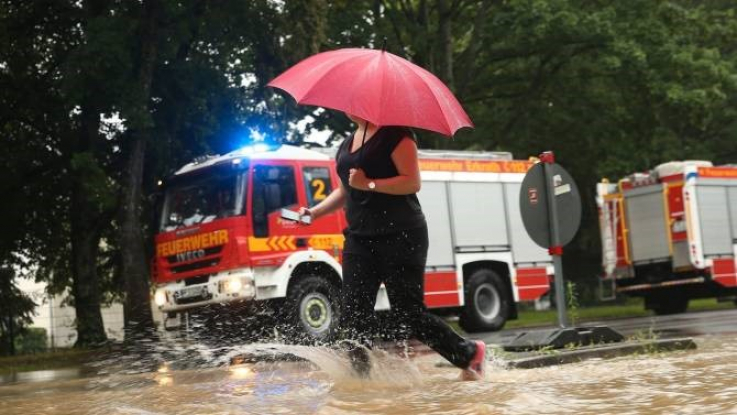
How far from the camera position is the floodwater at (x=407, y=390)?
5.42 metres

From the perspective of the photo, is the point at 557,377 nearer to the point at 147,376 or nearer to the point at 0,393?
the point at 147,376

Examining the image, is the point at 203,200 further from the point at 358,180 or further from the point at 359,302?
the point at 358,180

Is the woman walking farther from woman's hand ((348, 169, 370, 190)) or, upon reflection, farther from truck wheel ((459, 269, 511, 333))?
truck wheel ((459, 269, 511, 333))

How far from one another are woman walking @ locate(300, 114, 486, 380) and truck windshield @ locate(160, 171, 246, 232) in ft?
28.3

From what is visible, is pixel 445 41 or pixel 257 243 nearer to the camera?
pixel 257 243

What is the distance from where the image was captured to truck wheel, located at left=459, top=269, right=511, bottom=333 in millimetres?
18500

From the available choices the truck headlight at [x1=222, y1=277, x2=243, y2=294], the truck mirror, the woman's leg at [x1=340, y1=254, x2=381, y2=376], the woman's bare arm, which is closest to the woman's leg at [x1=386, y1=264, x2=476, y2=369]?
the woman's leg at [x1=340, y1=254, x2=381, y2=376]

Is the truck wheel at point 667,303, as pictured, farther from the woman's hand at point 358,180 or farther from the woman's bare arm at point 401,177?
the woman's hand at point 358,180

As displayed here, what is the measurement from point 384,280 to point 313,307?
8340 millimetres

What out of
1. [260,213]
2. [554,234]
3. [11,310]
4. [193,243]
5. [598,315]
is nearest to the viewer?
[554,234]

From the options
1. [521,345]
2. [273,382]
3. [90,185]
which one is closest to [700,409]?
[273,382]

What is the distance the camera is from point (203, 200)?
1565 cm

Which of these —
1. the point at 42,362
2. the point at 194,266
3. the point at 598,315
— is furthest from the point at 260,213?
the point at 598,315

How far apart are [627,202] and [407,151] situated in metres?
18.2
